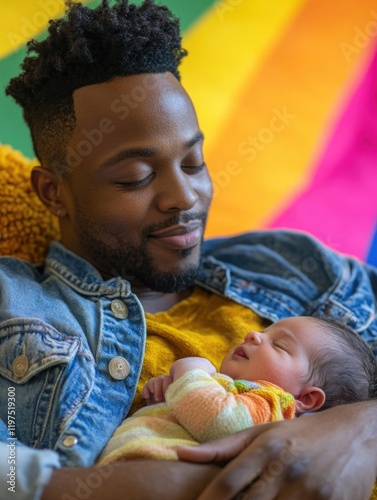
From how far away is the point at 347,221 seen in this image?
1989 millimetres

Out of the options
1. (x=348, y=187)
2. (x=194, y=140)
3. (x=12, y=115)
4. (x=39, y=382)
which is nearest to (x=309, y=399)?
(x=39, y=382)

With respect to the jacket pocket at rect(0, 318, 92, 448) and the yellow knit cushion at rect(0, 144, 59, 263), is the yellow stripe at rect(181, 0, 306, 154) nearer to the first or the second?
the yellow knit cushion at rect(0, 144, 59, 263)

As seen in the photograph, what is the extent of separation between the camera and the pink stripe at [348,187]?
6.49ft

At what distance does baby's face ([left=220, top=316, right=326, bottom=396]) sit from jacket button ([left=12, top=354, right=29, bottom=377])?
0.34 m

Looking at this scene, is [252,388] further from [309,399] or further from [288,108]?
[288,108]

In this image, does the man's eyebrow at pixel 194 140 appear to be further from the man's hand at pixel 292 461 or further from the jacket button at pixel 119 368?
the man's hand at pixel 292 461

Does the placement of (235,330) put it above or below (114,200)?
below

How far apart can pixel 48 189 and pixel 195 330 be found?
440 millimetres

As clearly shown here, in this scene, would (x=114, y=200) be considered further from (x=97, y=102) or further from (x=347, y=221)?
(x=347, y=221)

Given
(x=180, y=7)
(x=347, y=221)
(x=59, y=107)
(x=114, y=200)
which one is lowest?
(x=347, y=221)

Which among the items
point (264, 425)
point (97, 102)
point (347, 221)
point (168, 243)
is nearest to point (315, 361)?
point (264, 425)

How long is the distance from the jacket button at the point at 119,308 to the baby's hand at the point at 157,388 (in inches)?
6.9

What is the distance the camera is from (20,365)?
3.96 feet

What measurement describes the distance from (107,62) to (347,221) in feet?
2.89
